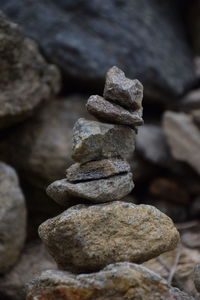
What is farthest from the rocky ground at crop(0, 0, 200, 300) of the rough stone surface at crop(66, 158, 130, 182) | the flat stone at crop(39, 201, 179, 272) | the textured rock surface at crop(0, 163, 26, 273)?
the rough stone surface at crop(66, 158, 130, 182)

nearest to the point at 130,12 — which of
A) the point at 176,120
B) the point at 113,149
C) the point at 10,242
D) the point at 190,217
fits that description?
the point at 176,120

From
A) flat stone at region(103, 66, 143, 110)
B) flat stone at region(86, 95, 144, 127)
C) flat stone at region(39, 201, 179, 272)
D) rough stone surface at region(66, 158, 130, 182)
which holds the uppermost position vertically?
flat stone at region(103, 66, 143, 110)

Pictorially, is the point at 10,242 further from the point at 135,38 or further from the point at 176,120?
the point at 135,38

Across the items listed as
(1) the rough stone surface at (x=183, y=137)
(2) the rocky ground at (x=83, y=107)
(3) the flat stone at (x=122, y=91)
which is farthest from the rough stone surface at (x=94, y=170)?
(1) the rough stone surface at (x=183, y=137)

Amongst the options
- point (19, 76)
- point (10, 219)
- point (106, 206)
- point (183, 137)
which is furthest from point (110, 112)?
point (183, 137)

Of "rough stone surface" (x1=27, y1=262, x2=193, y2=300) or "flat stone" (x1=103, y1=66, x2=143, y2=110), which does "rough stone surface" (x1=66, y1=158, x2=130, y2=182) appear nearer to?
"flat stone" (x1=103, y1=66, x2=143, y2=110)
